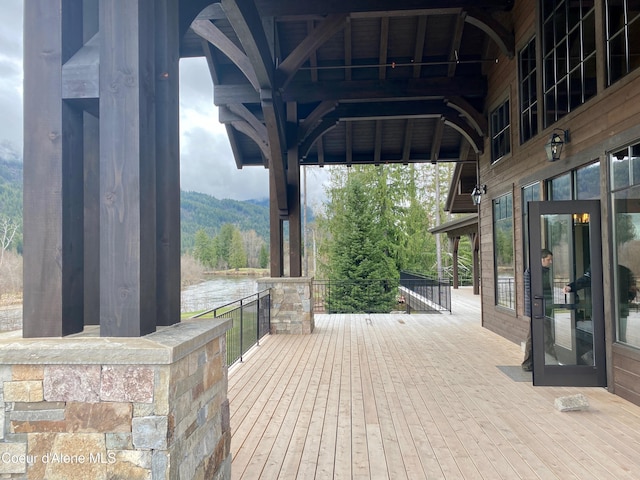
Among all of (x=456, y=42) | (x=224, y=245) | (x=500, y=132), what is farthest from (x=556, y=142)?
(x=224, y=245)

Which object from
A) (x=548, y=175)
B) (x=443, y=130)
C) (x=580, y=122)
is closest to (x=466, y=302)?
(x=443, y=130)

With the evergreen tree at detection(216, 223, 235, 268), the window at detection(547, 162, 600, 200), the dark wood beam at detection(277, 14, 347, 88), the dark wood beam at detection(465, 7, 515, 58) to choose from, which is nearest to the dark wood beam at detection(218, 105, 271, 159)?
the dark wood beam at detection(277, 14, 347, 88)

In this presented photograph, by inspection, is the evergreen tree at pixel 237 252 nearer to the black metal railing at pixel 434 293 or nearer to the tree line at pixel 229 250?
the tree line at pixel 229 250

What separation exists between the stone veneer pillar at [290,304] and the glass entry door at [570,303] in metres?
4.12

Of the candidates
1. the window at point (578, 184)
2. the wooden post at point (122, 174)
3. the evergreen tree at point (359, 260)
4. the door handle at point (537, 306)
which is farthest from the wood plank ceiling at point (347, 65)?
the evergreen tree at point (359, 260)

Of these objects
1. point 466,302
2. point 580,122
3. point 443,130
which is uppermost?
point 443,130

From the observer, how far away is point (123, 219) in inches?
72.8

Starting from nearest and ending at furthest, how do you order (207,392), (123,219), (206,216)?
(123,219)
(207,392)
(206,216)

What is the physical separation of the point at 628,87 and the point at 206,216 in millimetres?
38996

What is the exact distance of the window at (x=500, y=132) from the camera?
22.9 ft

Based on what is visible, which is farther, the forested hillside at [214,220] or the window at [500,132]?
the forested hillside at [214,220]

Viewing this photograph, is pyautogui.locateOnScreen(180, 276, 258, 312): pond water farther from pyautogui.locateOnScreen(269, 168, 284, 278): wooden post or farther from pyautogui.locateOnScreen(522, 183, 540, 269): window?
pyautogui.locateOnScreen(522, 183, 540, 269): window

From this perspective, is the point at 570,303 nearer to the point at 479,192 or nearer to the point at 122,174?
the point at 479,192

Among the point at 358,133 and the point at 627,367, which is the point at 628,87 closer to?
the point at 627,367
